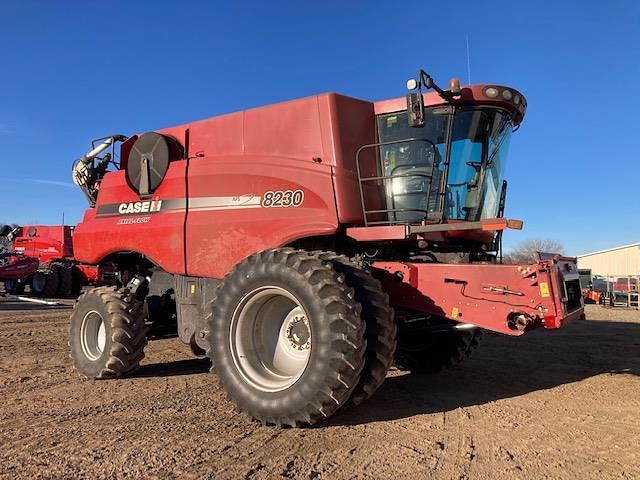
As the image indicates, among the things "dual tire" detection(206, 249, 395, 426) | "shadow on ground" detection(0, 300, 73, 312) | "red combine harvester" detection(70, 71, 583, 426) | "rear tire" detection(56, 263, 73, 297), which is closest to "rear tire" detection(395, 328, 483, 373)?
"red combine harvester" detection(70, 71, 583, 426)

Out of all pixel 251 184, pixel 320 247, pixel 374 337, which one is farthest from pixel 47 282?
pixel 374 337

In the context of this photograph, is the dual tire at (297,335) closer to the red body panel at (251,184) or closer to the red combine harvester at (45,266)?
the red body panel at (251,184)

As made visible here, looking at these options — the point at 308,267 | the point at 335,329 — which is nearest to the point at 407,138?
the point at 308,267

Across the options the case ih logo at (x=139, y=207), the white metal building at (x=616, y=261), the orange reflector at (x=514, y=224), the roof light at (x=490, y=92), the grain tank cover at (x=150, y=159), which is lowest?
the white metal building at (x=616, y=261)

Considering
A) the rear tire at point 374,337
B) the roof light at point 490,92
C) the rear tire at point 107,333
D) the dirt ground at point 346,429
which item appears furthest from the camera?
the rear tire at point 107,333

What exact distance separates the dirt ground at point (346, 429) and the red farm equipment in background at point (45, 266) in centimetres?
1648

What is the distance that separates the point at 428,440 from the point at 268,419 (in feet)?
4.37

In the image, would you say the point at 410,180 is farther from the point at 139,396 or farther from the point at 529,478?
the point at 139,396

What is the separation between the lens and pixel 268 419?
4.37 m

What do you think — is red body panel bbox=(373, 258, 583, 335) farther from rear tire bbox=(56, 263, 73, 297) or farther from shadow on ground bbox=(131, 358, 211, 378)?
rear tire bbox=(56, 263, 73, 297)

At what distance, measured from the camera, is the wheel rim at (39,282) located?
2228 centimetres

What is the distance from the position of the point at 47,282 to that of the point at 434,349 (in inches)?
790

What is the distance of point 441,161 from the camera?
5371 millimetres

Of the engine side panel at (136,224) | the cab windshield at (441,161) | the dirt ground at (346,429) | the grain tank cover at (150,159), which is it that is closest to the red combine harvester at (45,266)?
the engine side panel at (136,224)
